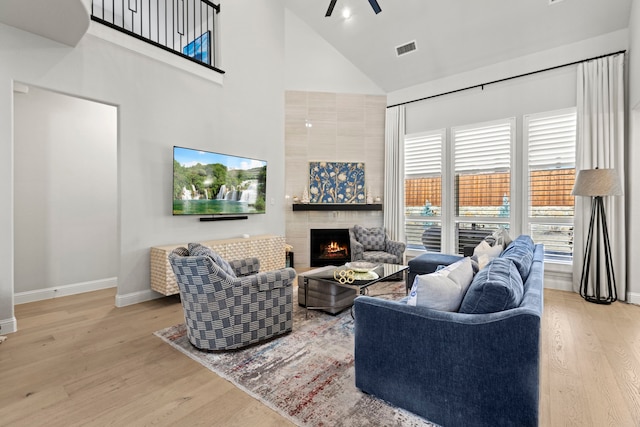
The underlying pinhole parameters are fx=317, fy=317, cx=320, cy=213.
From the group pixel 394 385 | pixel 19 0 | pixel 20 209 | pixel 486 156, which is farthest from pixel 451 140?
pixel 20 209

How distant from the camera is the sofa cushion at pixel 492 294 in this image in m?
1.56

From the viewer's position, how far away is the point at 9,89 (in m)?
2.89

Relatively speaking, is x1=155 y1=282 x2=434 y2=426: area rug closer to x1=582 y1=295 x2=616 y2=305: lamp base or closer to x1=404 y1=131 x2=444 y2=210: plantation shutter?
x1=582 y1=295 x2=616 y2=305: lamp base

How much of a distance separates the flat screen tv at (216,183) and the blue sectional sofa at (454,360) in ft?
10.3

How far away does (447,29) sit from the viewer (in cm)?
477

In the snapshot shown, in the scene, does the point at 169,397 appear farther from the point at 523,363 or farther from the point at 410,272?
the point at 410,272

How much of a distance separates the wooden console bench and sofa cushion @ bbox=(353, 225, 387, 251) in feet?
4.45

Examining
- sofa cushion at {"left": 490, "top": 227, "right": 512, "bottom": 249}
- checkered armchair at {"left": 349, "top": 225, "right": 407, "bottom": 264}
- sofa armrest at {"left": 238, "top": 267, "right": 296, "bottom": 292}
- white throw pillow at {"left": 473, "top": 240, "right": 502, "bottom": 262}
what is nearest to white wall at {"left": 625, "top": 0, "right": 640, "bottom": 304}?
sofa cushion at {"left": 490, "top": 227, "right": 512, "bottom": 249}

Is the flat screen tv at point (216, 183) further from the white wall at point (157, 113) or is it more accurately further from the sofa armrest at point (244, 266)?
the sofa armrest at point (244, 266)

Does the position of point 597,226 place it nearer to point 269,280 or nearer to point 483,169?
point 483,169

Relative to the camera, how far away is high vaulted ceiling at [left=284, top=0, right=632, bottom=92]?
410 centimetres

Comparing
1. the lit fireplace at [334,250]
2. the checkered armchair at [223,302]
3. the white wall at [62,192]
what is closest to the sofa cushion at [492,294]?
the checkered armchair at [223,302]

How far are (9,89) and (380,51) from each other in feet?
16.4

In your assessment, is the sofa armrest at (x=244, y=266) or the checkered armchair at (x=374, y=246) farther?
the checkered armchair at (x=374, y=246)
